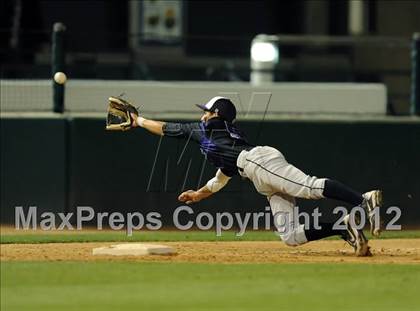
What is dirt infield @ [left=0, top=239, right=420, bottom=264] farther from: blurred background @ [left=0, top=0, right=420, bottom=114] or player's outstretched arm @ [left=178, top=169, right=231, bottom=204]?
blurred background @ [left=0, top=0, right=420, bottom=114]

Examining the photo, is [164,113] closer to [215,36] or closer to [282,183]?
[282,183]

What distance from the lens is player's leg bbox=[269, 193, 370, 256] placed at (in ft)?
36.0

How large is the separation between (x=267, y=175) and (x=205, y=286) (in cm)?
210

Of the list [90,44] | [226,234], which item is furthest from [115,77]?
[226,234]

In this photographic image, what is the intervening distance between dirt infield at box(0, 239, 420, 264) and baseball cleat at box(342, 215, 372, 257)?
0.30 ft

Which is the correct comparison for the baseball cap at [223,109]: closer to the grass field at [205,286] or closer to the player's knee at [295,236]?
the player's knee at [295,236]

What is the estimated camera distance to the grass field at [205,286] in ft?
27.6

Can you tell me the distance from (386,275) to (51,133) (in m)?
6.02

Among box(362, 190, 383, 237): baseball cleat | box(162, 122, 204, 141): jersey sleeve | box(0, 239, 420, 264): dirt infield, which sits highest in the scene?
box(162, 122, 204, 141): jersey sleeve

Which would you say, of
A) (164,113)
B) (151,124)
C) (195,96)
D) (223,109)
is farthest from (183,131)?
(195,96)

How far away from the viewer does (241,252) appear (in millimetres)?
11656

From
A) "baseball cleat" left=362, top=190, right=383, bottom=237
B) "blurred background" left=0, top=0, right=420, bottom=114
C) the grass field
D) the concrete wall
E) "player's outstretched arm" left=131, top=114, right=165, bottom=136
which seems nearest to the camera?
the grass field

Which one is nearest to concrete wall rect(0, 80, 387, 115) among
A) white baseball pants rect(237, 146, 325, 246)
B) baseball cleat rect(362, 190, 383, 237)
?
white baseball pants rect(237, 146, 325, 246)

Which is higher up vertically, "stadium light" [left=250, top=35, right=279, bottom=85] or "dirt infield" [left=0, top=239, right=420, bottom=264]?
"stadium light" [left=250, top=35, right=279, bottom=85]
